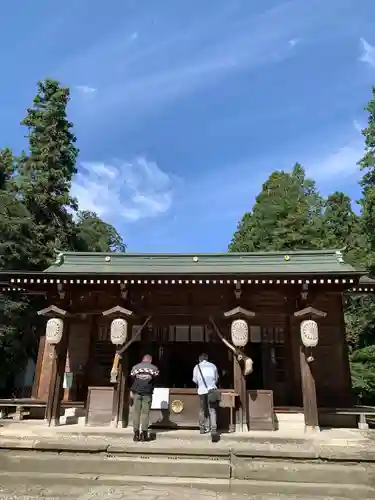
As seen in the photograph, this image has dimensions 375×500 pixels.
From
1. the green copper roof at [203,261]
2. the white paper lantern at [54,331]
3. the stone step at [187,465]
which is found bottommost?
the stone step at [187,465]

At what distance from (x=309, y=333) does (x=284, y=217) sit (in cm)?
2046

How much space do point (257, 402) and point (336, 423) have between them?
2.77 m

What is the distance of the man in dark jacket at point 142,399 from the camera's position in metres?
8.29

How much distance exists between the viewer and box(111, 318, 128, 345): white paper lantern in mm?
10070

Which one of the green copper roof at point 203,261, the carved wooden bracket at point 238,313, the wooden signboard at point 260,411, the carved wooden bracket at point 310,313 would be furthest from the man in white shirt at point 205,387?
the green copper roof at point 203,261

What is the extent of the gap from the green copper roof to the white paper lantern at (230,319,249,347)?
2.42 metres

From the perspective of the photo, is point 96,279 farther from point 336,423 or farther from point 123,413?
point 336,423

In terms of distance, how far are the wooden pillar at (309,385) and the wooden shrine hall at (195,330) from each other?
0.02 meters

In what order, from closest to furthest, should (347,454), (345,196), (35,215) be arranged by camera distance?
(347,454) → (35,215) → (345,196)

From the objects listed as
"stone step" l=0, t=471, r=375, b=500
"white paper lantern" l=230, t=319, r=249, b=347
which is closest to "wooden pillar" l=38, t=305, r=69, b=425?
"stone step" l=0, t=471, r=375, b=500

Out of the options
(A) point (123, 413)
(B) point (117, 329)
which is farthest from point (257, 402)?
(B) point (117, 329)

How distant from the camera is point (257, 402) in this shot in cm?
988

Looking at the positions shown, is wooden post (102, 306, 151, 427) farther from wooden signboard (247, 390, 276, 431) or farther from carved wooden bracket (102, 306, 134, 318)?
wooden signboard (247, 390, 276, 431)

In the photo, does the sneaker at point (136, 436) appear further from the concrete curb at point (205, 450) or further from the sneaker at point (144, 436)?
the concrete curb at point (205, 450)
